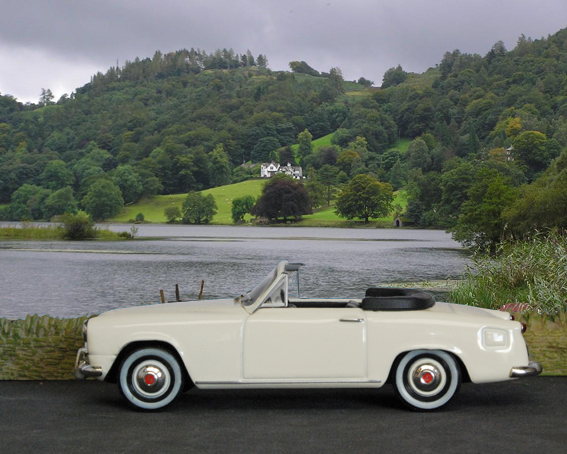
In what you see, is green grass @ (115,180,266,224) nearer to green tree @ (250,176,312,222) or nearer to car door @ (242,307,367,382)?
green tree @ (250,176,312,222)

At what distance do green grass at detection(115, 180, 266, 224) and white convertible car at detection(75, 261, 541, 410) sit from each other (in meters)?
148

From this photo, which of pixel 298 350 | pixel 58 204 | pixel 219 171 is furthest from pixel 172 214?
pixel 298 350

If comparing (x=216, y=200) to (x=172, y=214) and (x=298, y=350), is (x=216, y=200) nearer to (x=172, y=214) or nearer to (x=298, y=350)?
(x=172, y=214)

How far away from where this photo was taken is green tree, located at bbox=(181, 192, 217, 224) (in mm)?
156625

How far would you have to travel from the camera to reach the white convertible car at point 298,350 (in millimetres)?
6230

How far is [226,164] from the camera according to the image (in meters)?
193

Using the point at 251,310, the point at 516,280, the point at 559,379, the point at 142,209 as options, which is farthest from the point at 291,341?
the point at 142,209

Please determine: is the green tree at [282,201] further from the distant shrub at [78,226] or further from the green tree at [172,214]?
the distant shrub at [78,226]

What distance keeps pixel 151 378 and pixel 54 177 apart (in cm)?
17794

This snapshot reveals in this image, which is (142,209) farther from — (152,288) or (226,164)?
(152,288)

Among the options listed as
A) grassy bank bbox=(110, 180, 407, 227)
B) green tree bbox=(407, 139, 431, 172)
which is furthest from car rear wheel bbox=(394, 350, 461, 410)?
green tree bbox=(407, 139, 431, 172)

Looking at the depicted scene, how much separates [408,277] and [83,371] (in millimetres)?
35779

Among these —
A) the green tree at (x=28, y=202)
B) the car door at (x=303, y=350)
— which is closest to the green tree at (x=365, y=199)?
the green tree at (x=28, y=202)

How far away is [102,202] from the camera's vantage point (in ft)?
500
